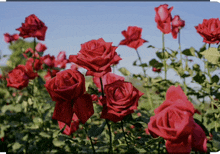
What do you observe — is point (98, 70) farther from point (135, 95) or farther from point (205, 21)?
point (205, 21)

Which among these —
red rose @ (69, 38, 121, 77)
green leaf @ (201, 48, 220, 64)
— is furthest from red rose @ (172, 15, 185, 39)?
red rose @ (69, 38, 121, 77)

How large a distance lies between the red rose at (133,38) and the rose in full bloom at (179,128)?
46.0 inches

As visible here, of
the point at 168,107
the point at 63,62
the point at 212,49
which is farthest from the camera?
the point at 63,62

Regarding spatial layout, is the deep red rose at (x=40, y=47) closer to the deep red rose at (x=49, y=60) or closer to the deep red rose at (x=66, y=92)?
the deep red rose at (x=49, y=60)

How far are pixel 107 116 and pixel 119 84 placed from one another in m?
0.15

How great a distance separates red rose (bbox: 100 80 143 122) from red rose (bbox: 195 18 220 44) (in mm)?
831

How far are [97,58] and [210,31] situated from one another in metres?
0.95

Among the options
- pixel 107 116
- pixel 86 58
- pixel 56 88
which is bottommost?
pixel 107 116

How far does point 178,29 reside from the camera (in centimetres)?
201

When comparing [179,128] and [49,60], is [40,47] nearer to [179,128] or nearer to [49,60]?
[49,60]

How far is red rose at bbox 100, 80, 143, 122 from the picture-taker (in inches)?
32.1

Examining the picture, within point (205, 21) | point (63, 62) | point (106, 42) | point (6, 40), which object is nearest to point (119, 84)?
point (106, 42)

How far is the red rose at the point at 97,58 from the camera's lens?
81cm

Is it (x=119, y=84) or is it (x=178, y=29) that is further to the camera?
(x=178, y=29)
